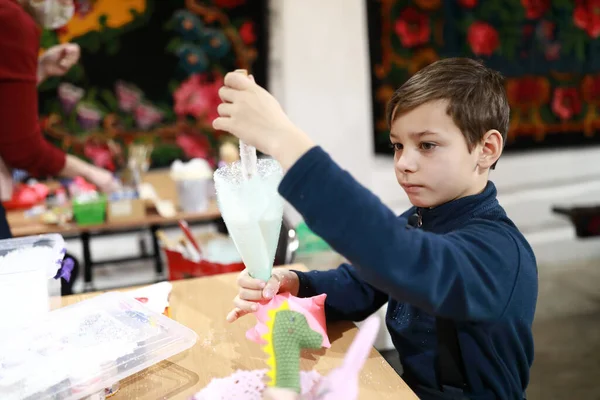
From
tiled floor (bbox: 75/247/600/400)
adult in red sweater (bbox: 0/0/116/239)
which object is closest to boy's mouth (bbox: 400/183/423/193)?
tiled floor (bbox: 75/247/600/400)

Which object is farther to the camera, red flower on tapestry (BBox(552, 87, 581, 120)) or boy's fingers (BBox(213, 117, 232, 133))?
red flower on tapestry (BBox(552, 87, 581, 120))

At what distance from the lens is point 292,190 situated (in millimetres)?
658

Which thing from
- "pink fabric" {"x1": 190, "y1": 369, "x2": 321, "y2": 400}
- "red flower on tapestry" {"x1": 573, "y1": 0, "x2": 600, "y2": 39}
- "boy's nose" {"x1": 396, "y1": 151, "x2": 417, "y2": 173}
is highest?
"red flower on tapestry" {"x1": 573, "y1": 0, "x2": 600, "y2": 39}

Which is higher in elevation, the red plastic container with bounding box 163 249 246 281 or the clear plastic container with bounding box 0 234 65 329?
the clear plastic container with bounding box 0 234 65 329

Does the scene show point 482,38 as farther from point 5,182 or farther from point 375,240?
point 375,240

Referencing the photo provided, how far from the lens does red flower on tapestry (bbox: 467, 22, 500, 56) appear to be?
3.26 metres

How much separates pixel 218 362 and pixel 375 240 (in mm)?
427

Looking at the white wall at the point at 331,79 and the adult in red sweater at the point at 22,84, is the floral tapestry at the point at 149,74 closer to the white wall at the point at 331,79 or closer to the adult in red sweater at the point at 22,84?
the white wall at the point at 331,79

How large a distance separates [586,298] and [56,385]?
312cm

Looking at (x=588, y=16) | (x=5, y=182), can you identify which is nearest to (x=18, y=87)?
(x=5, y=182)

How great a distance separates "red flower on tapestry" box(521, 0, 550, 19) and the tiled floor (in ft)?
5.61

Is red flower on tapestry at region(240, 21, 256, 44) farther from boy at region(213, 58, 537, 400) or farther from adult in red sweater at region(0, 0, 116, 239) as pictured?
boy at region(213, 58, 537, 400)

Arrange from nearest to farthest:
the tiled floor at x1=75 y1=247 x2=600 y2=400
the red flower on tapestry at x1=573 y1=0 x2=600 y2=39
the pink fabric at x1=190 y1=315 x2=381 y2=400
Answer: the pink fabric at x1=190 y1=315 x2=381 y2=400, the tiled floor at x1=75 y1=247 x2=600 y2=400, the red flower on tapestry at x1=573 y1=0 x2=600 y2=39

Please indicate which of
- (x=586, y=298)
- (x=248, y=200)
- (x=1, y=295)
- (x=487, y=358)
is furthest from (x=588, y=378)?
(x=1, y=295)
